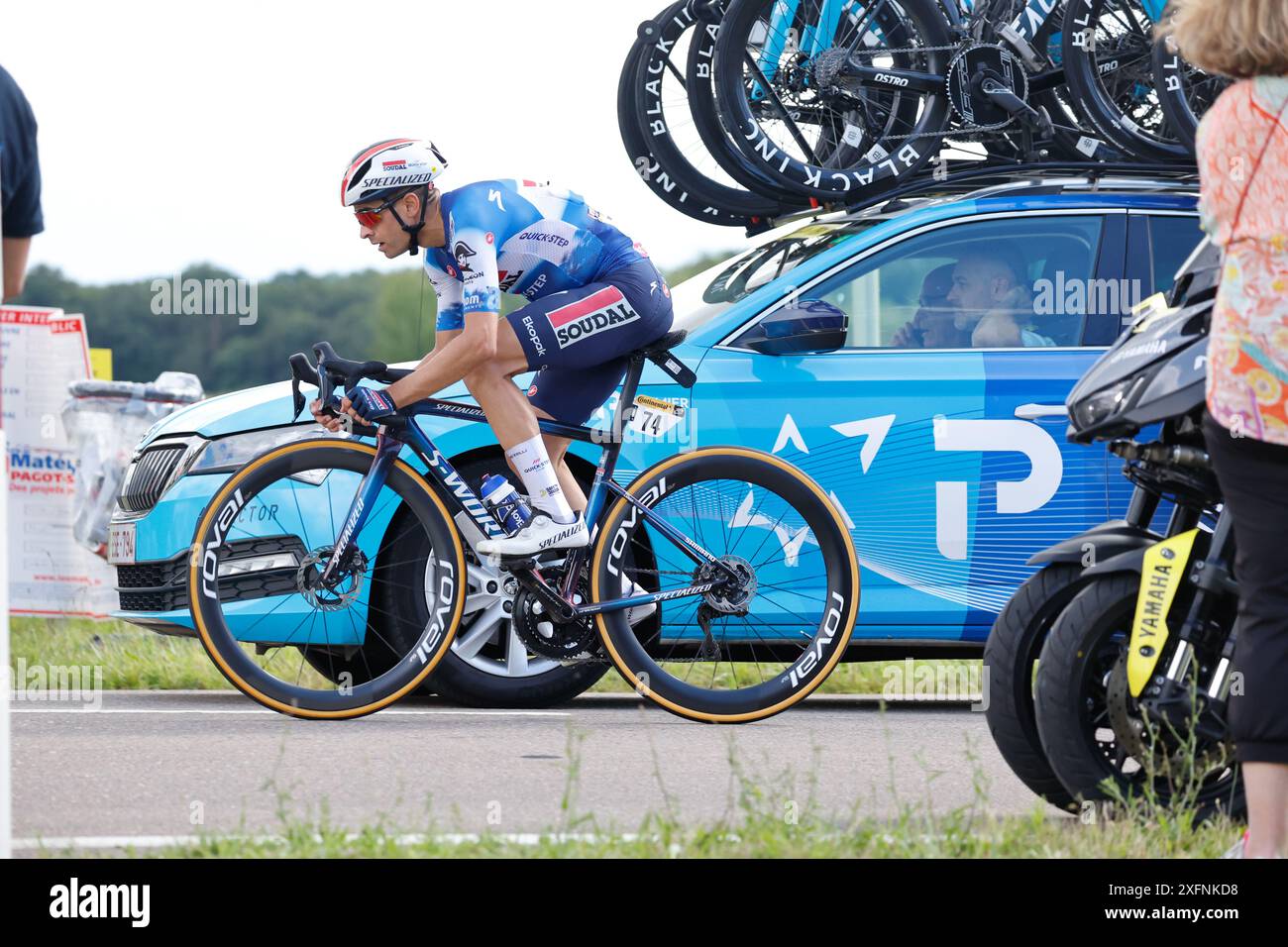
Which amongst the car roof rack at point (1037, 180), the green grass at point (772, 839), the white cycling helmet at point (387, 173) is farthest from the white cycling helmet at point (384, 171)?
the car roof rack at point (1037, 180)

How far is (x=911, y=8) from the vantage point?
25.2 feet

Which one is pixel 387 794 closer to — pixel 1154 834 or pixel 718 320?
pixel 1154 834

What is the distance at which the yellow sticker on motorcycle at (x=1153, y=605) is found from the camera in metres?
4.08

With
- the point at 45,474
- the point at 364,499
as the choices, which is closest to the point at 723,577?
the point at 364,499

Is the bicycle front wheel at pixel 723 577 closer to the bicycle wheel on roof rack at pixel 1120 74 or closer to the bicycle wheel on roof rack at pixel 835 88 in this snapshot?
the bicycle wheel on roof rack at pixel 835 88

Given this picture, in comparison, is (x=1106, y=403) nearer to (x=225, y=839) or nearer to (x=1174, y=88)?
(x=225, y=839)

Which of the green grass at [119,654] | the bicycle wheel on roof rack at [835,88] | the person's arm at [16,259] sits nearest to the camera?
the person's arm at [16,259]

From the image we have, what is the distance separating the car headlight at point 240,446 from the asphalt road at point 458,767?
91cm

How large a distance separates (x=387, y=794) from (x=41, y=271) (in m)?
92.1

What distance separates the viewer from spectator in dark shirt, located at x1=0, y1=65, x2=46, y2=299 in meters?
4.46

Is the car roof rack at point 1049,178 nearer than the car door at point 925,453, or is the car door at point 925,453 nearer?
the car door at point 925,453

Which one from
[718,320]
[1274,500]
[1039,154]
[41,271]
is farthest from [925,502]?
[41,271]

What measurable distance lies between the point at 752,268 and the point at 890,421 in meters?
0.99
